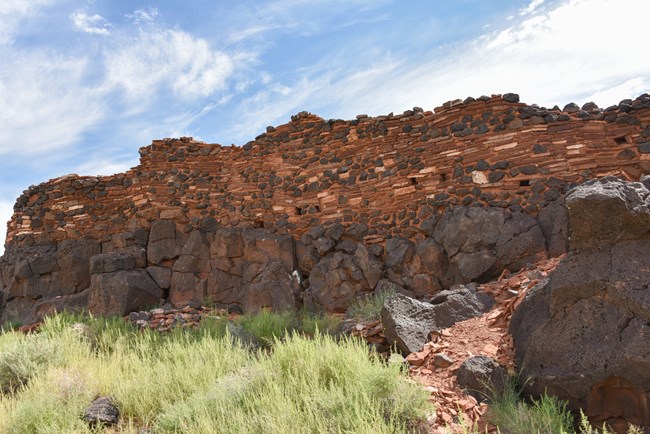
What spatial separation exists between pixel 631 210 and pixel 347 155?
6.42 m

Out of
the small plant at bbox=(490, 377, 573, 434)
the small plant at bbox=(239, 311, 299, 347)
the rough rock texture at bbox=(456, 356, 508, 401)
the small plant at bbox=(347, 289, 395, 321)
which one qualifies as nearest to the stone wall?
the small plant at bbox=(347, 289, 395, 321)

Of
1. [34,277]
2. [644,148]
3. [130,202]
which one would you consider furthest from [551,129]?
[34,277]

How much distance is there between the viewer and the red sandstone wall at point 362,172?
8.03 m

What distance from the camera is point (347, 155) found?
33.7 ft

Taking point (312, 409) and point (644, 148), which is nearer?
point (312, 409)

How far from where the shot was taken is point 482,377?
14.5 ft

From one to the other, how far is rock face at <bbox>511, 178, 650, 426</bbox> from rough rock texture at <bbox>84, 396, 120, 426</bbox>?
163 inches

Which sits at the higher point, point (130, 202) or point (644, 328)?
point (130, 202)

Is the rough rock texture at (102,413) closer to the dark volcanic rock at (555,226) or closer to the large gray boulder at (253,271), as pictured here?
the large gray boulder at (253,271)

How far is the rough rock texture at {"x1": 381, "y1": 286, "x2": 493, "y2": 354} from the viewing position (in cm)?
550

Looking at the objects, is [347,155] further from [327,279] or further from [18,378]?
[18,378]

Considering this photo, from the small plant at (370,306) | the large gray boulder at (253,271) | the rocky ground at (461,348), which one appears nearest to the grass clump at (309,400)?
the rocky ground at (461,348)

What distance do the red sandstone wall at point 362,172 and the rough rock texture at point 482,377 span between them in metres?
4.33

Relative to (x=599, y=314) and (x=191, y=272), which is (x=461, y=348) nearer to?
(x=599, y=314)
